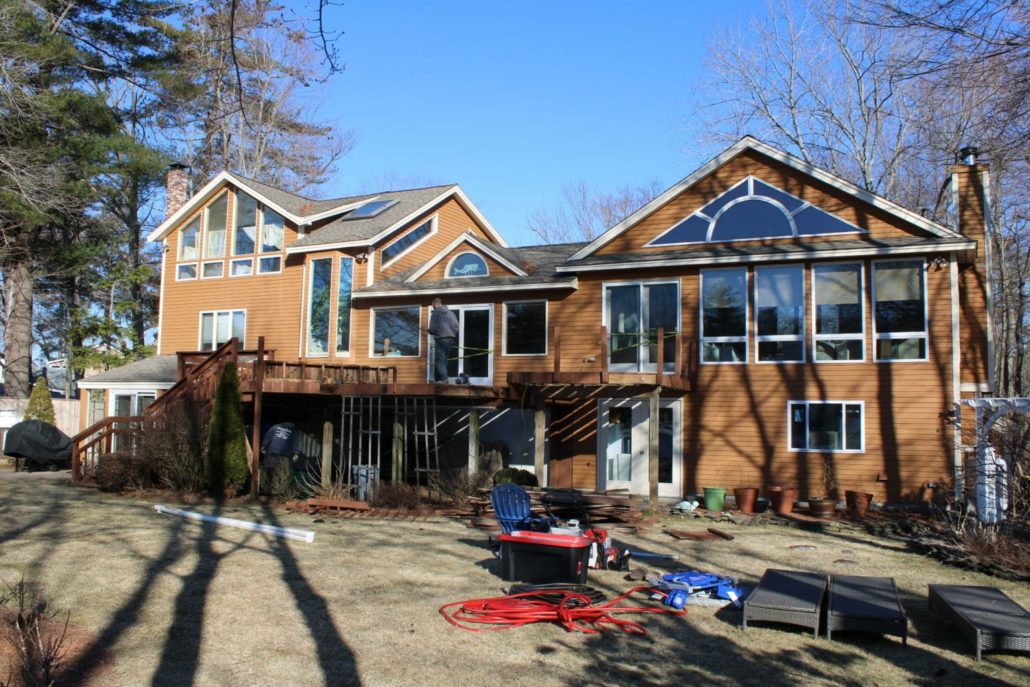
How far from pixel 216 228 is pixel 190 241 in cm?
97

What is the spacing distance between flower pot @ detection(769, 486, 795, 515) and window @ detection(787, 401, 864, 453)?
1056mm

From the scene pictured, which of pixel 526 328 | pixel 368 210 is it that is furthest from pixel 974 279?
pixel 368 210

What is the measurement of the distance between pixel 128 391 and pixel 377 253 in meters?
7.42

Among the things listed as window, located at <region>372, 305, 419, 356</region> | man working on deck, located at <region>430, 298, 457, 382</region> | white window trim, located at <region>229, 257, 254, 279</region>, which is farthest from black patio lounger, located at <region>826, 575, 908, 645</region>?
white window trim, located at <region>229, 257, 254, 279</region>

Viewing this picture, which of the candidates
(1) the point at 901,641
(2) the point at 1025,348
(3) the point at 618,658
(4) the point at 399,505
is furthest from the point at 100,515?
(2) the point at 1025,348

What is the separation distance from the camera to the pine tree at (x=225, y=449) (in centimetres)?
1489

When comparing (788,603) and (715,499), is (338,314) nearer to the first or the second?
(715,499)

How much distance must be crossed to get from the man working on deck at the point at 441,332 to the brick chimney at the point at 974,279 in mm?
9141

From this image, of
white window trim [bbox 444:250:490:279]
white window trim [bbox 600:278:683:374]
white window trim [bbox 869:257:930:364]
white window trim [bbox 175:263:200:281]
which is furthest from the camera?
white window trim [bbox 175:263:200:281]

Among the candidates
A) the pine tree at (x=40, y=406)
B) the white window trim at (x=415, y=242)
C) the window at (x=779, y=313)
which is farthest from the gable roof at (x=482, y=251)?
the pine tree at (x=40, y=406)

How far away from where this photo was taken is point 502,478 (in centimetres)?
1586

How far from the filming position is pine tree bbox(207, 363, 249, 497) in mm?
14891

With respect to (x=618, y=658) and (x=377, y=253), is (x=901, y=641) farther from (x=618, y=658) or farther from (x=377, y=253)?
(x=377, y=253)

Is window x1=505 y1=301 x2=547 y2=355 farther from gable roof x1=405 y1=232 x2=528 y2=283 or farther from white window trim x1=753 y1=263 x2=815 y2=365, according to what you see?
white window trim x1=753 y1=263 x2=815 y2=365
